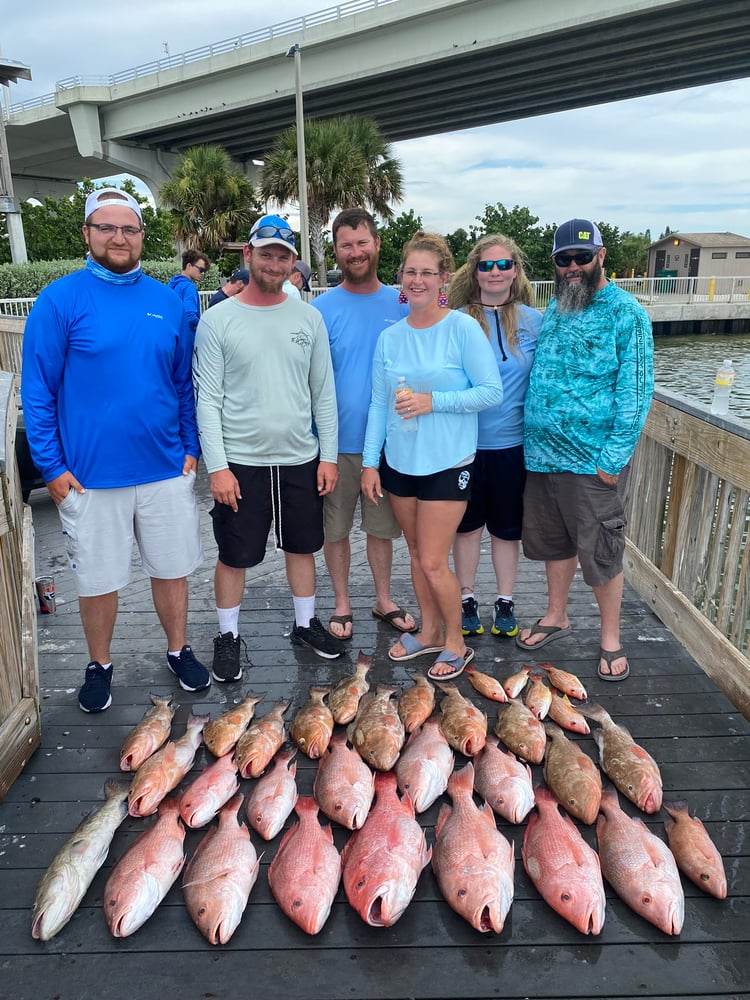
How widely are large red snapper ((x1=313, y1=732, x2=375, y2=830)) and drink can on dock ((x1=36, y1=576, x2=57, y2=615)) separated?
2352mm

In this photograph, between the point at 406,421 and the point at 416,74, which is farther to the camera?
the point at 416,74

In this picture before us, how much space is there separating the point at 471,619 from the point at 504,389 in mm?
1303

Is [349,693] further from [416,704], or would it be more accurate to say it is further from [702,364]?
[702,364]

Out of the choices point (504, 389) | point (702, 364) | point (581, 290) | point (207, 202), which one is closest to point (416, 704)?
point (504, 389)

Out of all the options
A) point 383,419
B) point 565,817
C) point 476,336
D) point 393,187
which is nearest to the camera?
point 565,817

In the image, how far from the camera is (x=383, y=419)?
10.7ft

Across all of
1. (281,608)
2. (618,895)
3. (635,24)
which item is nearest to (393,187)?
(635,24)

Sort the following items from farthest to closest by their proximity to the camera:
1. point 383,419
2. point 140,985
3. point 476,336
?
point 383,419 < point 476,336 < point 140,985

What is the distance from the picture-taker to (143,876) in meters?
2.08

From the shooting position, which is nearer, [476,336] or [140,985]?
[140,985]

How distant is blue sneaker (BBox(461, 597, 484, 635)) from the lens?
12.4 ft

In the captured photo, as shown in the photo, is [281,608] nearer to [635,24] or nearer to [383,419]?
[383,419]

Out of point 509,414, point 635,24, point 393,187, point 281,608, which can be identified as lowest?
point 281,608

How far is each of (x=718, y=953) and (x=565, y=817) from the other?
1.88 ft
